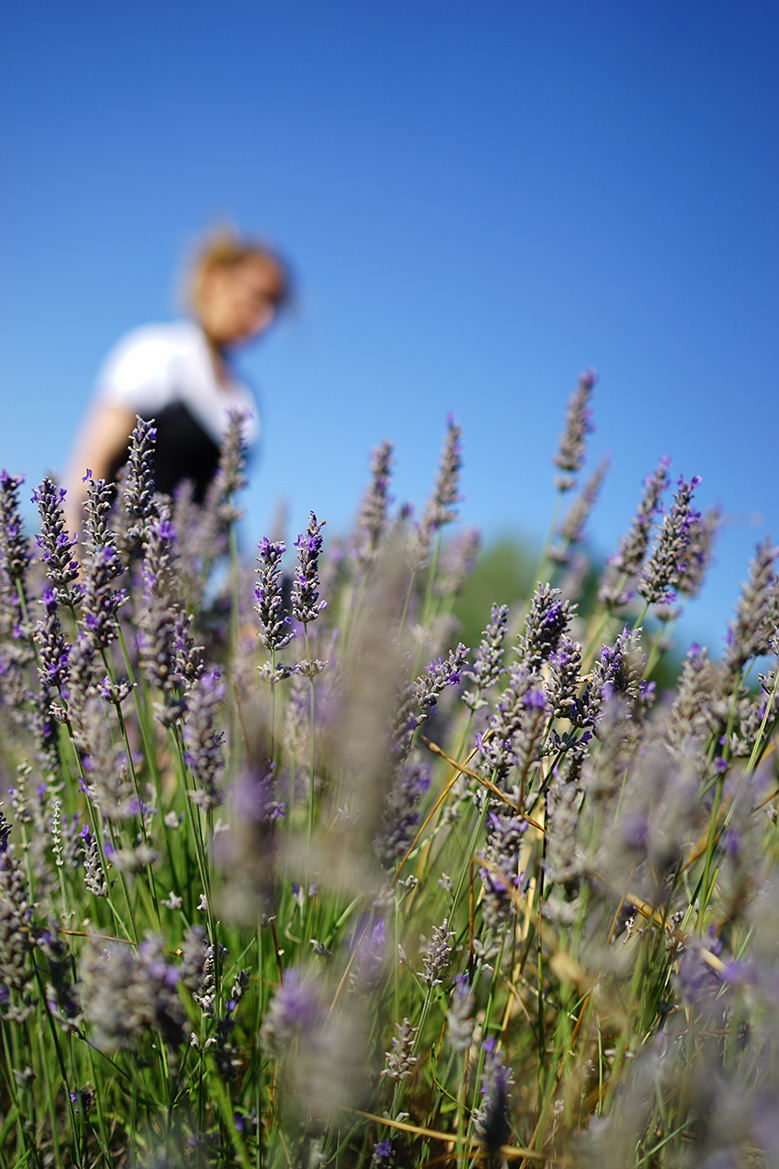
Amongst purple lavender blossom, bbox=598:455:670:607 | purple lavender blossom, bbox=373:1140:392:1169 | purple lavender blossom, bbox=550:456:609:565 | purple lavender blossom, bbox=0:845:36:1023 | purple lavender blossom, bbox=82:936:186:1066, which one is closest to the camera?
purple lavender blossom, bbox=82:936:186:1066

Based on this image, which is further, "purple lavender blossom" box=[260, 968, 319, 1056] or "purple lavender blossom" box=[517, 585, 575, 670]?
"purple lavender blossom" box=[517, 585, 575, 670]

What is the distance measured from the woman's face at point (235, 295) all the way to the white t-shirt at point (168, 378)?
198 millimetres

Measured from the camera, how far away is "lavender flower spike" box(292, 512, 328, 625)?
4.04 feet

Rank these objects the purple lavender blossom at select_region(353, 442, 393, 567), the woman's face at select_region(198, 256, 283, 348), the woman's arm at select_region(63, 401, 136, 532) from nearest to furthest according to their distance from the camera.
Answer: the purple lavender blossom at select_region(353, 442, 393, 567) < the woman's arm at select_region(63, 401, 136, 532) < the woman's face at select_region(198, 256, 283, 348)

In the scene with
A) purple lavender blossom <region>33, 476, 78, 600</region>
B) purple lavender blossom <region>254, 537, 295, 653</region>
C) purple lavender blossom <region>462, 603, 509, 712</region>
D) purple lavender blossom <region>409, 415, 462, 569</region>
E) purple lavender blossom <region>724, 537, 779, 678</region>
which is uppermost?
purple lavender blossom <region>409, 415, 462, 569</region>

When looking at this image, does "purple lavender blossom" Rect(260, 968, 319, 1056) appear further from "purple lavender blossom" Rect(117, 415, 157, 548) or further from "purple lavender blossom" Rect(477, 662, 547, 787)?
"purple lavender blossom" Rect(117, 415, 157, 548)

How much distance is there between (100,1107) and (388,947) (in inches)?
21.0

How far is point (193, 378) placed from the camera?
4.30 m

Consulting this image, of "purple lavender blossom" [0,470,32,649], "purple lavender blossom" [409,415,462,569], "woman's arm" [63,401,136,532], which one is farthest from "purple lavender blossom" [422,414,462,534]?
"woman's arm" [63,401,136,532]

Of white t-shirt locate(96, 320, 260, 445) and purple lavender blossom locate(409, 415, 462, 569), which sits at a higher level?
white t-shirt locate(96, 320, 260, 445)

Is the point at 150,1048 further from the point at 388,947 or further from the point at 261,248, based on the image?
the point at 261,248

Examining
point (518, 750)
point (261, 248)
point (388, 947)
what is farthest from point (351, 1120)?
point (261, 248)

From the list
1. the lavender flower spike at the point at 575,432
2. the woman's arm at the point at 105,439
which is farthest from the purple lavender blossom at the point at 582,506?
the woman's arm at the point at 105,439

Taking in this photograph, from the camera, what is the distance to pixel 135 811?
1.22 m
